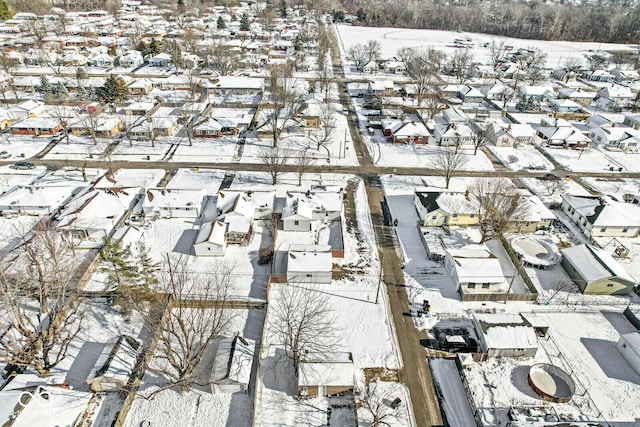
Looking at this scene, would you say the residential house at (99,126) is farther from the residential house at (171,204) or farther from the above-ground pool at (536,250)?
the above-ground pool at (536,250)

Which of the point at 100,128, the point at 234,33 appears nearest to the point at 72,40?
the point at 234,33

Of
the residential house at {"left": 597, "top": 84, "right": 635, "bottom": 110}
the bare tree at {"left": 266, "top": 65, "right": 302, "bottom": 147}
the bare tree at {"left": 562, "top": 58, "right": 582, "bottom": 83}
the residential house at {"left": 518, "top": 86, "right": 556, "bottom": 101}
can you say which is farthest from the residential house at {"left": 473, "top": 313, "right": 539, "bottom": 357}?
the bare tree at {"left": 562, "top": 58, "right": 582, "bottom": 83}

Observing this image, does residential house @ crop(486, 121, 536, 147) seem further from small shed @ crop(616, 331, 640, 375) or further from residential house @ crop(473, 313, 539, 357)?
residential house @ crop(473, 313, 539, 357)

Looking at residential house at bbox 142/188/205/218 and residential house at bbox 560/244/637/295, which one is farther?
residential house at bbox 142/188/205/218

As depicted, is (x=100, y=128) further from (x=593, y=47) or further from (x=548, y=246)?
(x=593, y=47)

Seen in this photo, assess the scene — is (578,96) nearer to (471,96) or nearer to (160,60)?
(471,96)
